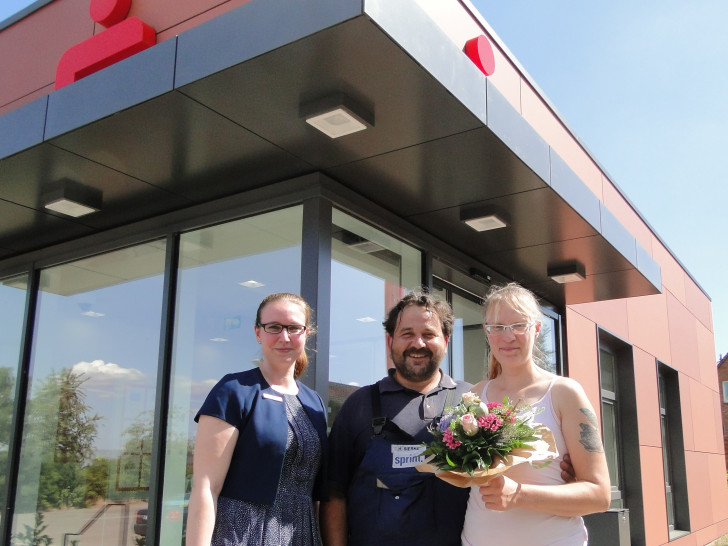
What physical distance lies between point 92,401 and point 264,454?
3521 mm

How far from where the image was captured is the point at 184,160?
4.64 m

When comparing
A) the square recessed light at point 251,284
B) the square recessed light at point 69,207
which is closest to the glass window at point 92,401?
the square recessed light at point 69,207

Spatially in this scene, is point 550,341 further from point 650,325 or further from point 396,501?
point 396,501

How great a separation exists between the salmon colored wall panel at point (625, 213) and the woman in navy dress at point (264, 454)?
708 cm

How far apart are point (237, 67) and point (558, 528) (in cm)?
245

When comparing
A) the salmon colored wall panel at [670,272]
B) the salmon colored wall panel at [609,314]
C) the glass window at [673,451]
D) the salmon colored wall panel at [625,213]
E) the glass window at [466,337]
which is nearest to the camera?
the glass window at [466,337]

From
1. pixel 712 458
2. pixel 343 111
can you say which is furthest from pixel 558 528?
pixel 712 458

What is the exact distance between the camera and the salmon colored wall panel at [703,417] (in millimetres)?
15312

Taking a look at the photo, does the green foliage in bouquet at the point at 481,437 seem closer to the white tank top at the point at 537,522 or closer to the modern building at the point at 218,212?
the white tank top at the point at 537,522

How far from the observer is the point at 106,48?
4.79 metres

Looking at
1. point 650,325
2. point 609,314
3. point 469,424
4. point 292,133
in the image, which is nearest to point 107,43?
point 292,133

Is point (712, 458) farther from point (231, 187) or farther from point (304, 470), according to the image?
point (304, 470)

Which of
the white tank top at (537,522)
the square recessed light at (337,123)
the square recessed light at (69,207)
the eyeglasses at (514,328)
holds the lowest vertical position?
the white tank top at (537,522)

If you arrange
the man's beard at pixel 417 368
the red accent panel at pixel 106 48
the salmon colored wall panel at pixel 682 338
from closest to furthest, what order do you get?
1. the man's beard at pixel 417 368
2. the red accent panel at pixel 106 48
3. the salmon colored wall panel at pixel 682 338
